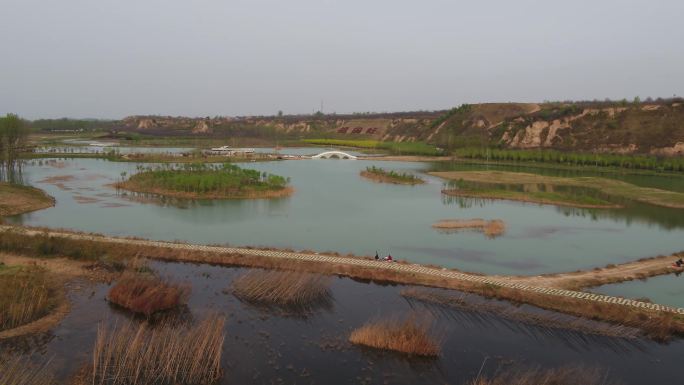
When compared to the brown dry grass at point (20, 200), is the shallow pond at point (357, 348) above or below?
below

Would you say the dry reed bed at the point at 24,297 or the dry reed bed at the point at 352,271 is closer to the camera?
the dry reed bed at the point at 24,297

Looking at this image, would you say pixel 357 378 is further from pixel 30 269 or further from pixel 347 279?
pixel 30 269

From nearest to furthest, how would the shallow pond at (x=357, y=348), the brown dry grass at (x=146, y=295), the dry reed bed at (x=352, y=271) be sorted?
the shallow pond at (x=357, y=348)
the dry reed bed at (x=352, y=271)
the brown dry grass at (x=146, y=295)

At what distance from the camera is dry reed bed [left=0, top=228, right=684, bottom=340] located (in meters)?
13.0

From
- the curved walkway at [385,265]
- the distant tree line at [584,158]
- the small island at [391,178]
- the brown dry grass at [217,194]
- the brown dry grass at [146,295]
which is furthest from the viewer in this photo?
the distant tree line at [584,158]

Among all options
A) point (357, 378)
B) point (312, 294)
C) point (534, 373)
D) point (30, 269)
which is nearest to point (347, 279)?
point (312, 294)

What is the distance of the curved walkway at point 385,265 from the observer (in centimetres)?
1411

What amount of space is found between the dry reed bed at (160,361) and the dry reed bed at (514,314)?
6573 millimetres

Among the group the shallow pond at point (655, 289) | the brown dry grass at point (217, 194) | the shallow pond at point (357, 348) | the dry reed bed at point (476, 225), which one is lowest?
the shallow pond at point (357, 348)

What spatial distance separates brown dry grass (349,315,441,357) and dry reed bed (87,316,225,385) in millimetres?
3384

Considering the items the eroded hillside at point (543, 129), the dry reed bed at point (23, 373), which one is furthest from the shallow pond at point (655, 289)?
the eroded hillside at point (543, 129)

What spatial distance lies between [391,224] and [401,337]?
14.3 metres

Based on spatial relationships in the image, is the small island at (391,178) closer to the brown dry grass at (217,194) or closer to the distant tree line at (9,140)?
the brown dry grass at (217,194)

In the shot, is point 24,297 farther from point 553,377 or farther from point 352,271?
point 553,377
